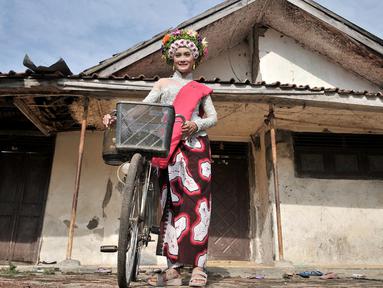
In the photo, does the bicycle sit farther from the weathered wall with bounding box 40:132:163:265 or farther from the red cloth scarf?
the weathered wall with bounding box 40:132:163:265

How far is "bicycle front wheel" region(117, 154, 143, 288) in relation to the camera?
2106 mm

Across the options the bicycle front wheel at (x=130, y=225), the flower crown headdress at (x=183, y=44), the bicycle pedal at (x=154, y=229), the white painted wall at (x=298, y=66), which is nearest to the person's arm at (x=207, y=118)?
the flower crown headdress at (x=183, y=44)

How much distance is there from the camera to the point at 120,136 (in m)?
2.34

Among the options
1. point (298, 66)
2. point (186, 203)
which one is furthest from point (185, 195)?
point (298, 66)

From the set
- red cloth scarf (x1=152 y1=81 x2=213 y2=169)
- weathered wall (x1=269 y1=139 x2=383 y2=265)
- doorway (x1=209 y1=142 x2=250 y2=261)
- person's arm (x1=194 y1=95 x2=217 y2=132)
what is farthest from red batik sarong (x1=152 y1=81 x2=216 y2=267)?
doorway (x1=209 y1=142 x2=250 y2=261)

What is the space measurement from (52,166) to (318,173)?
4.75 meters

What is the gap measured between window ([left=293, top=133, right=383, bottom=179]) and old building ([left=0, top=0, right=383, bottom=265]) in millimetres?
19

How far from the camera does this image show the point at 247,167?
7.07 metres

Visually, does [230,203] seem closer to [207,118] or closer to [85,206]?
[85,206]

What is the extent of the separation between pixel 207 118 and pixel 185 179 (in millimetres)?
508

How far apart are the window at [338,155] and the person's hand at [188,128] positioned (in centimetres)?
433

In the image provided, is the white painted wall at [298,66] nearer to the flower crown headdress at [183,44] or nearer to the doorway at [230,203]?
the doorway at [230,203]

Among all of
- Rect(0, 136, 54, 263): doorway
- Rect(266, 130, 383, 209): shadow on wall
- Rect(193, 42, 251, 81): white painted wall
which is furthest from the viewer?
Rect(193, 42, 251, 81): white painted wall

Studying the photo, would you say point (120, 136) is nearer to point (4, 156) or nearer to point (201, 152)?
point (201, 152)
